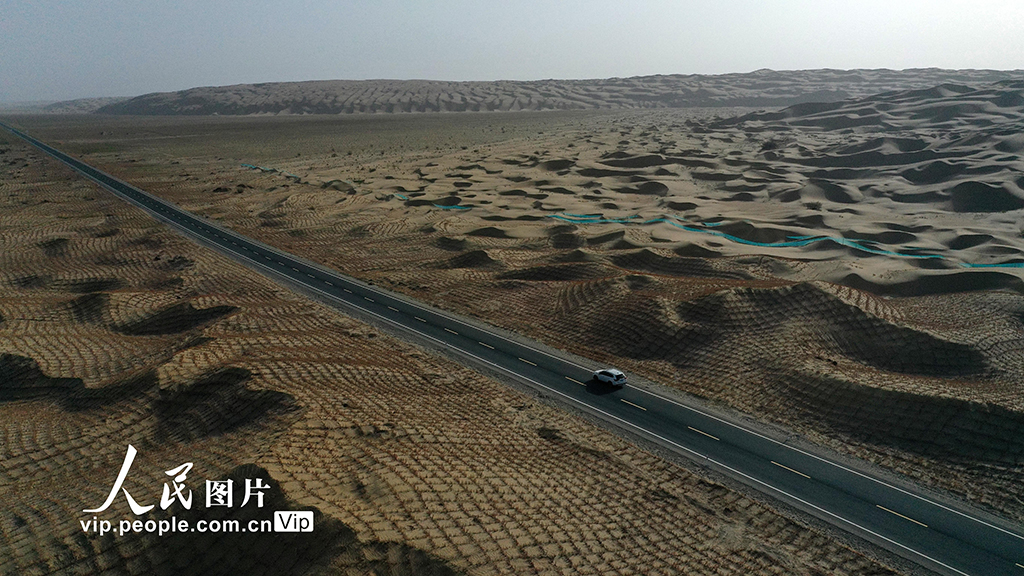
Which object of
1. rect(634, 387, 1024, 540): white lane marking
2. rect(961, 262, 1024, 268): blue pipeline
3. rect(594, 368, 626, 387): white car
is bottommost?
rect(634, 387, 1024, 540): white lane marking

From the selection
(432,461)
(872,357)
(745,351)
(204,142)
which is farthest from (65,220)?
(204,142)

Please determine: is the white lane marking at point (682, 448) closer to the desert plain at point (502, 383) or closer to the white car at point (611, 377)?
the desert plain at point (502, 383)

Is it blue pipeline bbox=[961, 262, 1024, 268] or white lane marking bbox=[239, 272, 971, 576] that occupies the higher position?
blue pipeline bbox=[961, 262, 1024, 268]

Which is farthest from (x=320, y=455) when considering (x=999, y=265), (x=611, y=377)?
(x=999, y=265)

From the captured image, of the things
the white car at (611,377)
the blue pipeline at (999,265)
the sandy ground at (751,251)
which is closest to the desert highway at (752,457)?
the white car at (611,377)

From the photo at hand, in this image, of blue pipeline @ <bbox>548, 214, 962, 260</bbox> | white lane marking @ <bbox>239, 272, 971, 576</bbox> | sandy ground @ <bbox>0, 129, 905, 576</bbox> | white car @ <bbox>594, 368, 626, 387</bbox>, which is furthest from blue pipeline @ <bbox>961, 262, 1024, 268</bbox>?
white lane marking @ <bbox>239, 272, 971, 576</bbox>

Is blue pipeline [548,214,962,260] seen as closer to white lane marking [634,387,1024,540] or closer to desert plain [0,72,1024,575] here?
desert plain [0,72,1024,575]
